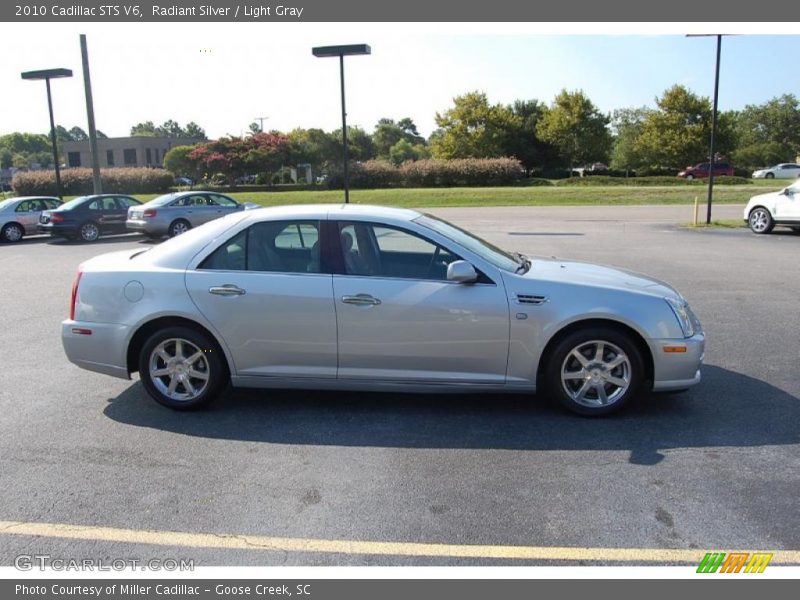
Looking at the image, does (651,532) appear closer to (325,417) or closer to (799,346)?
(325,417)

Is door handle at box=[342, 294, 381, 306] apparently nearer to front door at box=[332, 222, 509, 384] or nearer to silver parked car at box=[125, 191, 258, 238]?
front door at box=[332, 222, 509, 384]

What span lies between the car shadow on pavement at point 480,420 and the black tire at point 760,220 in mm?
14135

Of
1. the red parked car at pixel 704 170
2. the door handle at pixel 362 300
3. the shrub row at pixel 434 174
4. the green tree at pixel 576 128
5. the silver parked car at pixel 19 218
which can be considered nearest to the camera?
the door handle at pixel 362 300

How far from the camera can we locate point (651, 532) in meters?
3.43

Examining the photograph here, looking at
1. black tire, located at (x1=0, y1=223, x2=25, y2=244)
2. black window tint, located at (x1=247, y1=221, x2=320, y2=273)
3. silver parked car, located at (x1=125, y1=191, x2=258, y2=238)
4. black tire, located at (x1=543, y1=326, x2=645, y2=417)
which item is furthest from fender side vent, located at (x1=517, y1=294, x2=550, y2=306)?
black tire, located at (x1=0, y1=223, x2=25, y2=244)

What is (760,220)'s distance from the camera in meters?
18.1

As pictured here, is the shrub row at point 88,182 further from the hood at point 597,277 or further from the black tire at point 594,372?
the black tire at point 594,372

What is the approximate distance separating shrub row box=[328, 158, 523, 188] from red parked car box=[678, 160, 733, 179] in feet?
49.9

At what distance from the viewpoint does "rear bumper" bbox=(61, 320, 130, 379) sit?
5.13m

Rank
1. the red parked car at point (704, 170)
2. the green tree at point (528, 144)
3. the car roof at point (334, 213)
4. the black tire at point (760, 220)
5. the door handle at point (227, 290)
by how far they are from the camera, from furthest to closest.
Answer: the green tree at point (528, 144)
the red parked car at point (704, 170)
the black tire at point (760, 220)
the car roof at point (334, 213)
the door handle at point (227, 290)

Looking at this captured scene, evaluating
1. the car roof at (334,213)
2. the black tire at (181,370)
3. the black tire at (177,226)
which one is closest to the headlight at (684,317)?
the car roof at (334,213)

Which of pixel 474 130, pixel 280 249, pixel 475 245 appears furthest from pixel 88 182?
pixel 475 245

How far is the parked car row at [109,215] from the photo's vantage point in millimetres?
18734

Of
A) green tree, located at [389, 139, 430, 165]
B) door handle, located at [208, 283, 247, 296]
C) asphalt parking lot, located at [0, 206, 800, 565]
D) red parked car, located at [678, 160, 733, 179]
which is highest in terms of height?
green tree, located at [389, 139, 430, 165]
